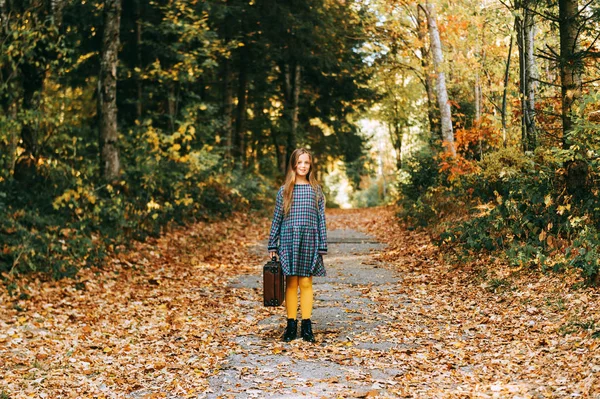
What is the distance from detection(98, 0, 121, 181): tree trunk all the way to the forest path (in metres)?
5.02

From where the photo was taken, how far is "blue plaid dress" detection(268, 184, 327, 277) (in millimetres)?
7309

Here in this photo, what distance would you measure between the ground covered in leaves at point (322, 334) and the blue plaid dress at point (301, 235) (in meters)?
0.89

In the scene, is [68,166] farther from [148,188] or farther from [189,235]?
[189,235]

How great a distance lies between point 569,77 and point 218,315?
6354 millimetres

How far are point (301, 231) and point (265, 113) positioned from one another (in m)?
23.4

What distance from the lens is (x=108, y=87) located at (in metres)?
14.0

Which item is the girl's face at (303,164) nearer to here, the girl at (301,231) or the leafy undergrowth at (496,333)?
the girl at (301,231)

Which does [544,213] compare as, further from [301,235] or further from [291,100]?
[291,100]

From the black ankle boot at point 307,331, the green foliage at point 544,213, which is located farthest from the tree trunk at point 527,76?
the black ankle boot at point 307,331

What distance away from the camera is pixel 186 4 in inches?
679

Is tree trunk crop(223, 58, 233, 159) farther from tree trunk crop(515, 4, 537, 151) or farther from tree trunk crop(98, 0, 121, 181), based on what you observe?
tree trunk crop(515, 4, 537, 151)

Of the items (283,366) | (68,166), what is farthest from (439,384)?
(68,166)

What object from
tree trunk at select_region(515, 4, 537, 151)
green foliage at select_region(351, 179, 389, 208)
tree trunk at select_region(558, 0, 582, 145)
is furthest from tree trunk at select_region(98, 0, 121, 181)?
green foliage at select_region(351, 179, 389, 208)

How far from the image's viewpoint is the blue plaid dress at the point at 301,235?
288 inches
